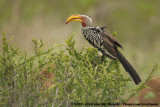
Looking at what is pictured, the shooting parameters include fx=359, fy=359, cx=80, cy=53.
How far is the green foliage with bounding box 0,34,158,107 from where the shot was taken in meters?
4.17

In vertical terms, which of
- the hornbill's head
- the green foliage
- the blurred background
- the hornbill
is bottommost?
the green foliage

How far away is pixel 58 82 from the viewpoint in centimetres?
426

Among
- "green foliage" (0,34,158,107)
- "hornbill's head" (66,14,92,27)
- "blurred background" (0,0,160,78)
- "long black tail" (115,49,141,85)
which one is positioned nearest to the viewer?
"green foliage" (0,34,158,107)

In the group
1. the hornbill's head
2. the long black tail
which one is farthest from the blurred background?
the long black tail

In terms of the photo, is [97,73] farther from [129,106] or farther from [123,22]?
[123,22]

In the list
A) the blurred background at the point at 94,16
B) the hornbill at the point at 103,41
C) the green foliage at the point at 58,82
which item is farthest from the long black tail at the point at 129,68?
the blurred background at the point at 94,16

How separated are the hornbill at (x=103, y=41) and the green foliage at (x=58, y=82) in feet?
1.25

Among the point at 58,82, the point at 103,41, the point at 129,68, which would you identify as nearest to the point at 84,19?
the point at 103,41

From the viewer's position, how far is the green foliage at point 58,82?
4173 mm

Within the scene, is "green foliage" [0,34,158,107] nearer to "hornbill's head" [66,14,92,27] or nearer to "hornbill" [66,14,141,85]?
"hornbill" [66,14,141,85]

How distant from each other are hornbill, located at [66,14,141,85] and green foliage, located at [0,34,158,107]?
15.0 inches

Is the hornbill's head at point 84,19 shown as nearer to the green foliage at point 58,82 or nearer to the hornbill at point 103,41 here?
the hornbill at point 103,41

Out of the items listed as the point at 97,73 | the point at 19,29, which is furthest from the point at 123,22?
the point at 97,73

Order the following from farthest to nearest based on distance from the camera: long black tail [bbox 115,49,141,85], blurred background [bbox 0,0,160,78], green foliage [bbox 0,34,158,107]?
blurred background [bbox 0,0,160,78] < long black tail [bbox 115,49,141,85] < green foliage [bbox 0,34,158,107]
